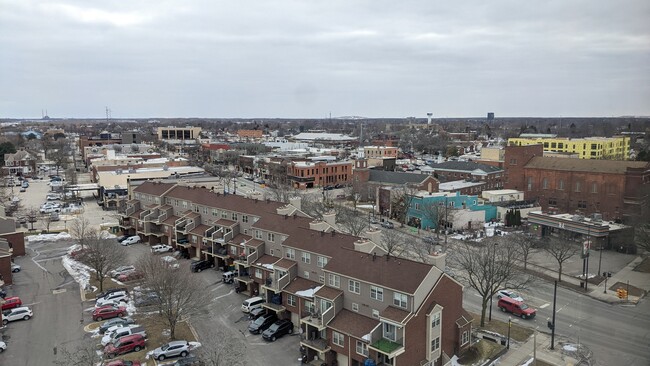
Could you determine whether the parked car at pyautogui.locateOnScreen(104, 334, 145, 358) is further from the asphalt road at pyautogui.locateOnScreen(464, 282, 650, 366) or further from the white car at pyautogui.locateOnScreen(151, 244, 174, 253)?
the asphalt road at pyautogui.locateOnScreen(464, 282, 650, 366)

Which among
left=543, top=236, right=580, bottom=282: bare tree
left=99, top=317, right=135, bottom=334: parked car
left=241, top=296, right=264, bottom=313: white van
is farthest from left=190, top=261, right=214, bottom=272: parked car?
left=543, top=236, right=580, bottom=282: bare tree

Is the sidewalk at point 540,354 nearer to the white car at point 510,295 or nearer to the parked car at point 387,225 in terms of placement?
the white car at point 510,295

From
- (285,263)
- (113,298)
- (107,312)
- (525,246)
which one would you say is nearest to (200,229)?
(113,298)

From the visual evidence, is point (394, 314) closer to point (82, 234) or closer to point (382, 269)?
point (382, 269)

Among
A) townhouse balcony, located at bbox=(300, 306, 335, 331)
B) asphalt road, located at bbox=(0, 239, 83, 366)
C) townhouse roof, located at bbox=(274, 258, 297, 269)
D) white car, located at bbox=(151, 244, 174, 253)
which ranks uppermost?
townhouse roof, located at bbox=(274, 258, 297, 269)

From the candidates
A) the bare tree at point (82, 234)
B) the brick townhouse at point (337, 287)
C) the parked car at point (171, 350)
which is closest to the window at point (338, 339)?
the brick townhouse at point (337, 287)

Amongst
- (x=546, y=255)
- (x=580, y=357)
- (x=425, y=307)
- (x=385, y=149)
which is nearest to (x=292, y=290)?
(x=425, y=307)

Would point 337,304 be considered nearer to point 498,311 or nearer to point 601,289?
point 498,311

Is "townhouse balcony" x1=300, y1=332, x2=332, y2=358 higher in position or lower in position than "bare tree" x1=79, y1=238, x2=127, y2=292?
lower
